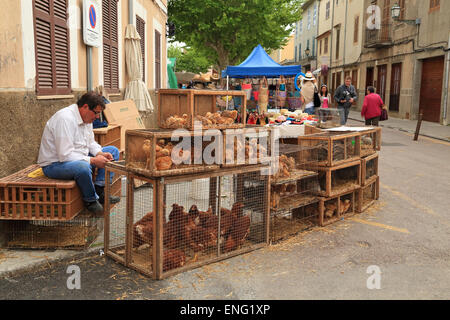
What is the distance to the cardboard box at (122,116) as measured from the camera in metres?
7.44

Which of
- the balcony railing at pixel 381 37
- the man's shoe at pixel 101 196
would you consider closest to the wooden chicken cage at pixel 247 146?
the man's shoe at pixel 101 196

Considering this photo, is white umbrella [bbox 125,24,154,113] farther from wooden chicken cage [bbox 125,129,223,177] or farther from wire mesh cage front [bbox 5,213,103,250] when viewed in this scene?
wooden chicken cage [bbox 125,129,223,177]

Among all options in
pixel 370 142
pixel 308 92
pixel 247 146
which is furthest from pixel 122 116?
pixel 308 92

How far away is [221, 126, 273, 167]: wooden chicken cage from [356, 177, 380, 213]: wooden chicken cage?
80.7 inches

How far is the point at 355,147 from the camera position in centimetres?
655

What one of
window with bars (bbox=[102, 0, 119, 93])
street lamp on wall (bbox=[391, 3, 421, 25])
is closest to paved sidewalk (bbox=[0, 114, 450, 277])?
window with bars (bbox=[102, 0, 119, 93])

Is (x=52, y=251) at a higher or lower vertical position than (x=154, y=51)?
lower

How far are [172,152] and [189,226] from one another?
2.71 ft

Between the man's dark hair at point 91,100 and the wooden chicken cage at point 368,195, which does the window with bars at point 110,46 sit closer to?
the man's dark hair at point 91,100

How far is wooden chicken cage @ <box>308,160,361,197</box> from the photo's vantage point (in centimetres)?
577

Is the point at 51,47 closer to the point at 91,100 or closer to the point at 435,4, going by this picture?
the point at 91,100
